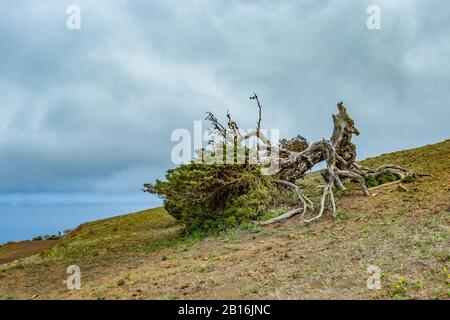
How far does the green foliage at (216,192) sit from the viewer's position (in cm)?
1518

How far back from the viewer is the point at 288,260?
9.55 metres

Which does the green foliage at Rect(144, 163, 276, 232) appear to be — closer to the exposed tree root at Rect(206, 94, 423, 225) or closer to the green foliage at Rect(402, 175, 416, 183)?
the exposed tree root at Rect(206, 94, 423, 225)

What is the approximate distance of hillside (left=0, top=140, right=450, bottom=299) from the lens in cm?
769

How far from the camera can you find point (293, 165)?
58.7 feet

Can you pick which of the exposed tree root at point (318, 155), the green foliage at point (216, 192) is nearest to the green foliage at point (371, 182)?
the exposed tree root at point (318, 155)

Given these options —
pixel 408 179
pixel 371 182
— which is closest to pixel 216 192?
pixel 371 182

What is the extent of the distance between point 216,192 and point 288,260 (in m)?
6.52

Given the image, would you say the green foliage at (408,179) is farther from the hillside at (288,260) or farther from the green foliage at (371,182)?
the green foliage at (371,182)

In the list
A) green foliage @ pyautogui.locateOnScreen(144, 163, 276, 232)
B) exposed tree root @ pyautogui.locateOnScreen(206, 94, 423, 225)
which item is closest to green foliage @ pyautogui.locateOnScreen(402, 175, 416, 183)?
exposed tree root @ pyautogui.locateOnScreen(206, 94, 423, 225)

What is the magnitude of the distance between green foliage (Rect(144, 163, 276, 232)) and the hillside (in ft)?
2.86

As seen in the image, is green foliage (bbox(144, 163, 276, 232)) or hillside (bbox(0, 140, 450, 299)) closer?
hillside (bbox(0, 140, 450, 299))

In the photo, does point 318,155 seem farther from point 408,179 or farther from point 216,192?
point 216,192

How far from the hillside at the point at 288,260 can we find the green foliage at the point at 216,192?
872mm
